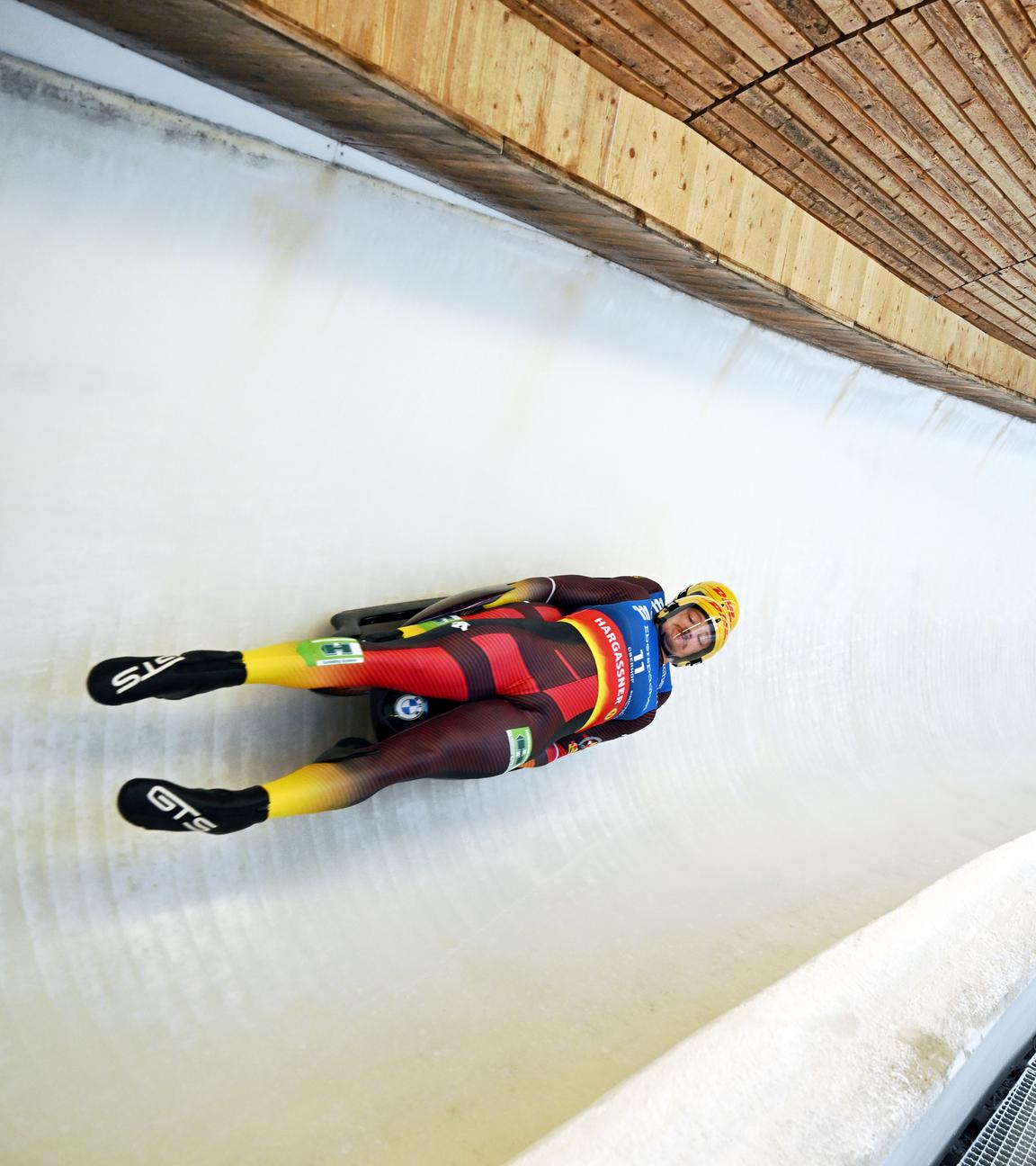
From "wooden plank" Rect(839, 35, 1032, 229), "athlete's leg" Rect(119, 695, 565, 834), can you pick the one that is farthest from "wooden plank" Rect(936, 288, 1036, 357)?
"athlete's leg" Rect(119, 695, 565, 834)

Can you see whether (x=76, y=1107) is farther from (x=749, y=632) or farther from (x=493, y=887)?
(x=749, y=632)

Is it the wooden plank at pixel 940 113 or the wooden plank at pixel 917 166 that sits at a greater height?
the wooden plank at pixel 940 113

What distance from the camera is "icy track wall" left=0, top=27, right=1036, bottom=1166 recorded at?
1787 millimetres

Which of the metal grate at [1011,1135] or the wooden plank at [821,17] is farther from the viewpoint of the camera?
the wooden plank at [821,17]

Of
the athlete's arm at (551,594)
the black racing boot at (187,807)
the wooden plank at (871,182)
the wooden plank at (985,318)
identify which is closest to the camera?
the black racing boot at (187,807)

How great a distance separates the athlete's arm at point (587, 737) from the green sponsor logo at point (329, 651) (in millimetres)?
663

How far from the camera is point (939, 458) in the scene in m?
5.62

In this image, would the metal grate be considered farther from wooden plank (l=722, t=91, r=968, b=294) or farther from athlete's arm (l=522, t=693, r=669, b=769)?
wooden plank (l=722, t=91, r=968, b=294)

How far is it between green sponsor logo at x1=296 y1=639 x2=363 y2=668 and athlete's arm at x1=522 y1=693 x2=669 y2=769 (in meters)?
0.66

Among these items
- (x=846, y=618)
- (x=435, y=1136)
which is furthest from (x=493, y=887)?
(x=846, y=618)

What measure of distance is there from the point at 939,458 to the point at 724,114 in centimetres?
333

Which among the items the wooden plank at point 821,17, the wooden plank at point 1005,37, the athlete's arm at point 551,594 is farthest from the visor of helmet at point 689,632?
the wooden plank at point 1005,37

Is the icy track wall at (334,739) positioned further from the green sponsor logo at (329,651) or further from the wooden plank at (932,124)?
the wooden plank at (932,124)

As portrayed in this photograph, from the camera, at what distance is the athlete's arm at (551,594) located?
2.60m
